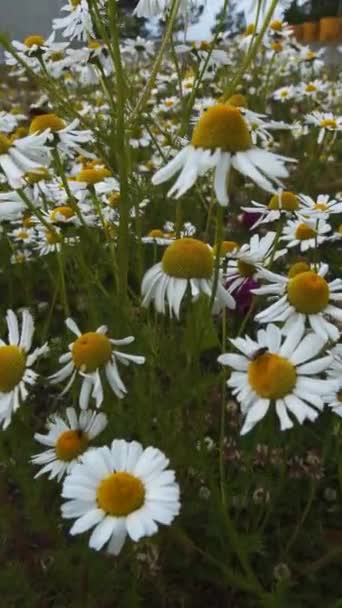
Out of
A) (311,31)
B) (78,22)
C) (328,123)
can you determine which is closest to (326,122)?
(328,123)

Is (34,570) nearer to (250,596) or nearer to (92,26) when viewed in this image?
(250,596)

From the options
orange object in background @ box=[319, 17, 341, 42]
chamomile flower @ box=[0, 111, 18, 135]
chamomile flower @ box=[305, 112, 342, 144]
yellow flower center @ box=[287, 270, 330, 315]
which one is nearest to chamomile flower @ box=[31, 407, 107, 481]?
yellow flower center @ box=[287, 270, 330, 315]

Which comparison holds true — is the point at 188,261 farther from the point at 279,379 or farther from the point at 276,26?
the point at 276,26

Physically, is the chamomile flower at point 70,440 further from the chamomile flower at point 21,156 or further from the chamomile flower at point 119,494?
the chamomile flower at point 21,156

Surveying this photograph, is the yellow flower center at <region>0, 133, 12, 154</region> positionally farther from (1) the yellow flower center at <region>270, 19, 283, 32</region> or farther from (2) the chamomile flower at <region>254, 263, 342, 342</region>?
(1) the yellow flower center at <region>270, 19, 283, 32</region>

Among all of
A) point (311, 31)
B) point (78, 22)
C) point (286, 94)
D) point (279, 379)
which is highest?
point (78, 22)
